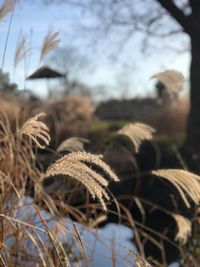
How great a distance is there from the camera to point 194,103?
7520mm

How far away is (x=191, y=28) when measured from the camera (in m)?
7.13

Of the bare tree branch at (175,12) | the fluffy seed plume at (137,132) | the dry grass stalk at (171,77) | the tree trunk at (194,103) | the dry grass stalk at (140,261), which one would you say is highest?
the bare tree branch at (175,12)

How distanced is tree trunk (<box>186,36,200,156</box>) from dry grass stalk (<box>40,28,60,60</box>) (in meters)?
5.01

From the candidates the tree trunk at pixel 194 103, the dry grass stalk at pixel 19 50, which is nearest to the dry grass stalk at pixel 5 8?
the dry grass stalk at pixel 19 50

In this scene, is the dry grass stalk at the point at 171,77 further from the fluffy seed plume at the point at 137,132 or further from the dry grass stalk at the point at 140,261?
the dry grass stalk at the point at 140,261

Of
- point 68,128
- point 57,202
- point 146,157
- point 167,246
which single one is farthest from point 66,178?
point 68,128

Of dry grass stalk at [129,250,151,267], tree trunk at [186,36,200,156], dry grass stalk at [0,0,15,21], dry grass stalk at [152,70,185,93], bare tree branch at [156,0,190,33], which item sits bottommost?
tree trunk at [186,36,200,156]

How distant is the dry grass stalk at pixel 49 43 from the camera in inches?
93.1

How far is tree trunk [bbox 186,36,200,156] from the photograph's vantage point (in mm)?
7275

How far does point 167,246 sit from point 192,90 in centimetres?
407

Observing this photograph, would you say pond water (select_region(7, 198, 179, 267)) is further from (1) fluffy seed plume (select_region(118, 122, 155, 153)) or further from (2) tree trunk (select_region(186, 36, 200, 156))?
(2) tree trunk (select_region(186, 36, 200, 156))

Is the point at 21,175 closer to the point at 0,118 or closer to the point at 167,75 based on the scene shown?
the point at 0,118

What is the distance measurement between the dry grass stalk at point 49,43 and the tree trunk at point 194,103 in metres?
5.01

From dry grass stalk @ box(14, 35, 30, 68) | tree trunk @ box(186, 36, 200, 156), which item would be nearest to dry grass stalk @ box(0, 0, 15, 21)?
dry grass stalk @ box(14, 35, 30, 68)
